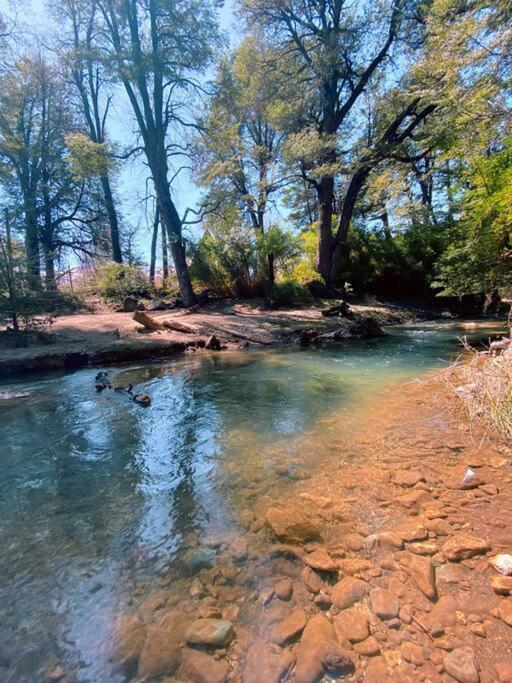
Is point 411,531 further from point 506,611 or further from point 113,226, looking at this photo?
point 113,226

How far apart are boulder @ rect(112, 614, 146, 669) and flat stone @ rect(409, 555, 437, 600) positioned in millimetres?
1317

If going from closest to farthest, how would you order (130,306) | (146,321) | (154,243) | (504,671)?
(504,671), (146,321), (130,306), (154,243)

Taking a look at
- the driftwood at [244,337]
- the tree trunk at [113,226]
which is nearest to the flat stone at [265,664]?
the driftwood at [244,337]

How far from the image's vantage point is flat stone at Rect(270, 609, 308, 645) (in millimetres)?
1392

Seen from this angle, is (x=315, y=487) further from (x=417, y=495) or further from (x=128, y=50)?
(x=128, y=50)

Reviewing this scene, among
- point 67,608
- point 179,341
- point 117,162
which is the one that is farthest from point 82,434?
point 117,162

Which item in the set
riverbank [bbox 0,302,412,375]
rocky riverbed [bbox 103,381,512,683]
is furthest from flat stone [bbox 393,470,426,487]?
riverbank [bbox 0,302,412,375]

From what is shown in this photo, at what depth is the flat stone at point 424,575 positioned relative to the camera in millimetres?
Answer: 1555

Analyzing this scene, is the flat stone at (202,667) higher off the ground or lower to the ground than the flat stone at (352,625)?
higher

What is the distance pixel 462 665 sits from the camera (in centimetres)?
122

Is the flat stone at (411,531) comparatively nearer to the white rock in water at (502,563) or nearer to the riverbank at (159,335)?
the white rock in water at (502,563)

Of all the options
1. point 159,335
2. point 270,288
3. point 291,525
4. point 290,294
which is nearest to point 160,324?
point 159,335

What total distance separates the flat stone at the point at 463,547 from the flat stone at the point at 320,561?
63cm

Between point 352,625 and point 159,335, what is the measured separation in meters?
8.01
